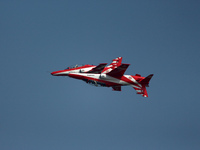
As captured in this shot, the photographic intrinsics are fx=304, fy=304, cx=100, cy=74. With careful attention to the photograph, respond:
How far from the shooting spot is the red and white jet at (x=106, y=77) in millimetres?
61125

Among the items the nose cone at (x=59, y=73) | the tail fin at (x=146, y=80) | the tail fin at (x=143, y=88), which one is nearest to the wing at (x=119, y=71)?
the tail fin at (x=143, y=88)

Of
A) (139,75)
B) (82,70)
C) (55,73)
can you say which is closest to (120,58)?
(139,75)

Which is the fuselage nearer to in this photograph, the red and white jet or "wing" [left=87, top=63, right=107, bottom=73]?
the red and white jet

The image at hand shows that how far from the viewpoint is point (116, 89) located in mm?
63500

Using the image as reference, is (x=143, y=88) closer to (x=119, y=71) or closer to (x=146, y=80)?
(x=146, y=80)

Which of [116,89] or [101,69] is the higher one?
[101,69]

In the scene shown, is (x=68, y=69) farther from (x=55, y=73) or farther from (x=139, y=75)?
(x=139, y=75)

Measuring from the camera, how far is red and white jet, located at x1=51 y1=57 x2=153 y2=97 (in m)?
61.1

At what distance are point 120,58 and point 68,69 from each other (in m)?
12.9

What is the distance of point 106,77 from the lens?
61.4 m

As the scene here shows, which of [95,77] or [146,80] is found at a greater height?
[95,77]

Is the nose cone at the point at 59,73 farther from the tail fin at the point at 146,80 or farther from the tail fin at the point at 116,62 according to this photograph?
the tail fin at the point at 146,80

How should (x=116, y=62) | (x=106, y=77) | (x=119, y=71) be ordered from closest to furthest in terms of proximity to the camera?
1. (x=119, y=71)
2. (x=106, y=77)
3. (x=116, y=62)

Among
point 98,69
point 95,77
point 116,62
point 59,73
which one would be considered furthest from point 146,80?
point 59,73
